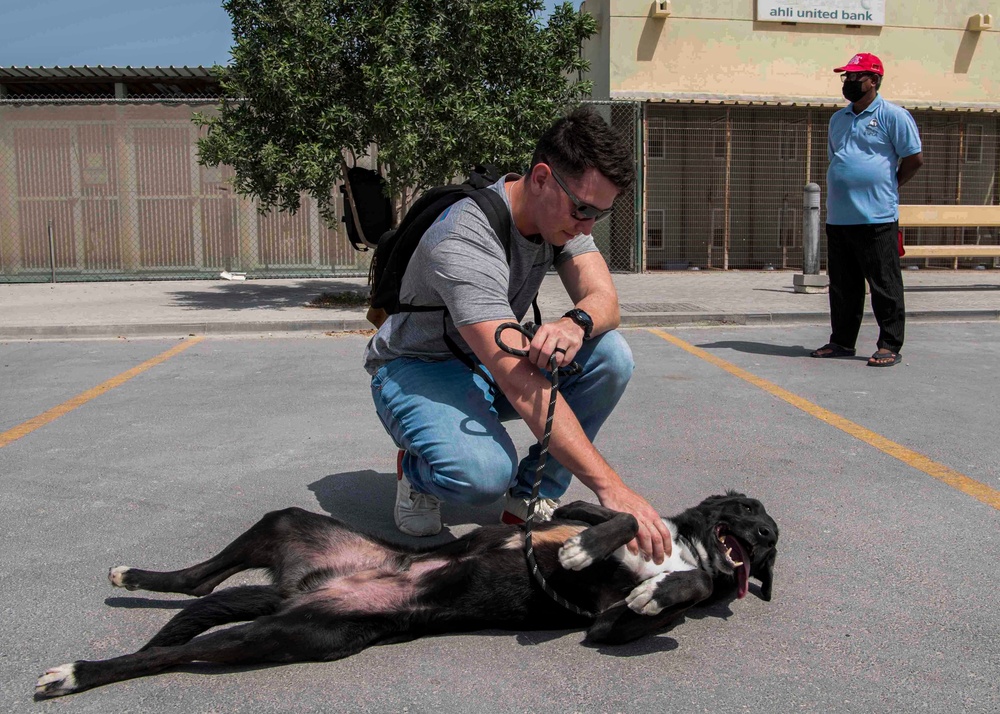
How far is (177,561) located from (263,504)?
632mm

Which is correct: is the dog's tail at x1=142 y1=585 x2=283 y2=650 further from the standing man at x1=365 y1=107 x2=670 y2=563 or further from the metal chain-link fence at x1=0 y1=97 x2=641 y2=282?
the metal chain-link fence at x1=0 y1=97 x2=641 y2=282

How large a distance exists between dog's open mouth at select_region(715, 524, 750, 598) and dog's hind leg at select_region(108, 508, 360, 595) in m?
1.14

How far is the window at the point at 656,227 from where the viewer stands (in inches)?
613

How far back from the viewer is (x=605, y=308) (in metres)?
3.30

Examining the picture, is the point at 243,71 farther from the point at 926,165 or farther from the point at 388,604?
the point at 926,165

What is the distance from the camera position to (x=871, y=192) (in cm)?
669

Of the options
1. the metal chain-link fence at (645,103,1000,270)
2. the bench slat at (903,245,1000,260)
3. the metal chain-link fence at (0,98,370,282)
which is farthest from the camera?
the metal chain-link fence at (645,103,1000,270)

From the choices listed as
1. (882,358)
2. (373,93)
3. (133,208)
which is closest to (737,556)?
(882,358)

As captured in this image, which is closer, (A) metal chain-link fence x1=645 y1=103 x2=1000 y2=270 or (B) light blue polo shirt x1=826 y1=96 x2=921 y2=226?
(B) light blue polo shirt x1=826 y1=96 x2=921 y2=226

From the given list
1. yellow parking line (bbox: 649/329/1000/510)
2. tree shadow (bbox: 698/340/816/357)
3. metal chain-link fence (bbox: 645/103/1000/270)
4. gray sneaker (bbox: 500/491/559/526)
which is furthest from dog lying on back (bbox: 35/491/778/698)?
metal chain-link fence (bbox: 645/103/1000/270)

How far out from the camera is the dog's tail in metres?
2.38

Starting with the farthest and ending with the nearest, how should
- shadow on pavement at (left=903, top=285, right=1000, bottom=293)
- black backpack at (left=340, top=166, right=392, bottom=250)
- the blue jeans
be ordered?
shadow on pavement at (left=903, top=285, right=1000, bottom=293), black backpack at (left=340, top=166, right=392, bottom=250), the blue jeans

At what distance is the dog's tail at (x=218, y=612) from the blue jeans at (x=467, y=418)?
715mm

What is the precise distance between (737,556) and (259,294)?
32.8ft
